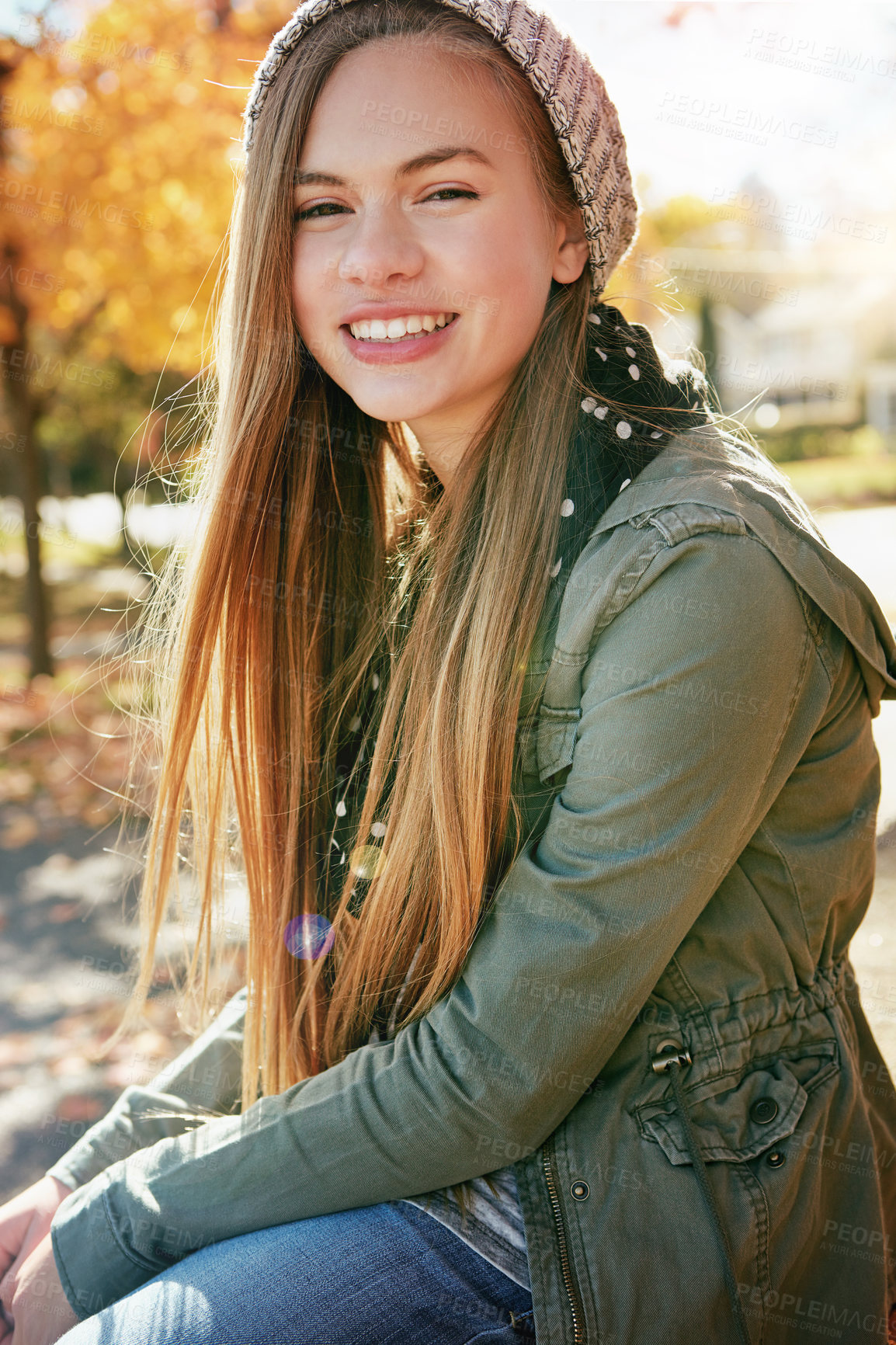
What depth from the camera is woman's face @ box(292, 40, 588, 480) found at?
1.81 m

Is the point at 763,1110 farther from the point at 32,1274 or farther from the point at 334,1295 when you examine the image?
the point at 32,1274

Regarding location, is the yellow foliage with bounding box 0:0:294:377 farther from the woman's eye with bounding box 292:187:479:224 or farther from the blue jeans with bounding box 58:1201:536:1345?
the blue jeans with bounding box 58:1201:536:1345

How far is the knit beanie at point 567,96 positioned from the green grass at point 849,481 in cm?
1108

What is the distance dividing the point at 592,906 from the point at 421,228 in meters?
1.25

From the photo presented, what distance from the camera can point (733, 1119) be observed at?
4.99ft

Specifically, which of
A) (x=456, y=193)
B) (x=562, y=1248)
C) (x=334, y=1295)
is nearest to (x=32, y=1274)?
(x=334, y=1295)

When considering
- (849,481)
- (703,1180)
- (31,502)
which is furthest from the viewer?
(849,481)

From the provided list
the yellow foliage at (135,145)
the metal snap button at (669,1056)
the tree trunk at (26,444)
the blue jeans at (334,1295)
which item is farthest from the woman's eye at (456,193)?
the tree trunk at (26,444)

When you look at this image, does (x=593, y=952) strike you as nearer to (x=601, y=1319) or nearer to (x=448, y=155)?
(x=601, y=1319)

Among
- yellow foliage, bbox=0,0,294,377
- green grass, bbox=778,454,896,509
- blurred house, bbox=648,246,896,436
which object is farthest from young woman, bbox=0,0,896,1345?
blurred house, bbox=648,246,896,436

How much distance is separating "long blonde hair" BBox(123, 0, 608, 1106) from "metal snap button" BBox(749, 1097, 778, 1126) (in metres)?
0.52

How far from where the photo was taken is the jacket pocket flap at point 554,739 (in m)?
1.64

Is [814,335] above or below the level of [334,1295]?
above

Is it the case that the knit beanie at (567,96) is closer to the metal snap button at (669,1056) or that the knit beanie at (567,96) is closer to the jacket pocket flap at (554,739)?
the jacket pocket flap at (554,739)
